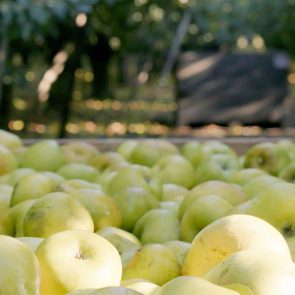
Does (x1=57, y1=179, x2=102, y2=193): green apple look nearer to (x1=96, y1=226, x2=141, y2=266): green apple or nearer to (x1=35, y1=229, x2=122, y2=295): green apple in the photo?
(x1=96, y1=226, x2=141, y2=266): green apple

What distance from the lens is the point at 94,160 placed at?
2539 millimetres

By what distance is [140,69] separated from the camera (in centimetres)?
1252

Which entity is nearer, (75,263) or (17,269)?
(17,269)

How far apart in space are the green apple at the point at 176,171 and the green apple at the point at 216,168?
0.03 meters

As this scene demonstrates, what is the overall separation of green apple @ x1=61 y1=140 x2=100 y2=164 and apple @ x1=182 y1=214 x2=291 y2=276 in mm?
1389

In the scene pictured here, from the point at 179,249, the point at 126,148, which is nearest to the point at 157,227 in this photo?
the point at 179,249

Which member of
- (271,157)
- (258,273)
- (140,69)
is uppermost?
(258,273)

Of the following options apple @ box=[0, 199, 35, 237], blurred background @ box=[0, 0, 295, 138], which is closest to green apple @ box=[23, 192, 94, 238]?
apple @ box=[0, 199, 35, 237]

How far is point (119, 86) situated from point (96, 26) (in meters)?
4.29

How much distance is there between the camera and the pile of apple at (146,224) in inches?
37.4

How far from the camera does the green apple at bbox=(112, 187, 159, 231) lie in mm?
1830

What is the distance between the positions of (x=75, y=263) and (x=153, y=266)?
0.26 metres

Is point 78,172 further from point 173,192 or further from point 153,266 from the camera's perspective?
point 153,266

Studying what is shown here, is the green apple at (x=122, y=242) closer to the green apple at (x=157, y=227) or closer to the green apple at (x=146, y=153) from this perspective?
the green apple at (x=157, y=227)
